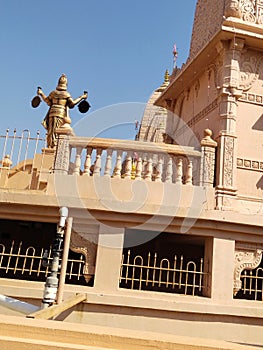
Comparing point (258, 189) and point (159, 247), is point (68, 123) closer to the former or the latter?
point (159, 247)

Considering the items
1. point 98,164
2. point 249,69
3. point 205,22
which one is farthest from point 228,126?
point 205,22

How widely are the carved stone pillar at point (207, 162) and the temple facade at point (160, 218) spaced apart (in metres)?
0.02

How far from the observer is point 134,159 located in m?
6.45

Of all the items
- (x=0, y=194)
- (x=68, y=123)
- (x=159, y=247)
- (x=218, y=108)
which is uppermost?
(x=218, y=108)

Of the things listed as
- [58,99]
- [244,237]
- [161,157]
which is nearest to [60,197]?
[161,157]

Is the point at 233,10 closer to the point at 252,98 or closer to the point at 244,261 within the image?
the point at 252,98

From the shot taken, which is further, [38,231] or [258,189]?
[38,231]

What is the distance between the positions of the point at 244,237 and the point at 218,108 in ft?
9.98

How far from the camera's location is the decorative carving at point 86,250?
554 cm

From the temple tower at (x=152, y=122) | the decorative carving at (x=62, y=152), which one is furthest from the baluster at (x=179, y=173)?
the temple tower at (x=152, y=122)

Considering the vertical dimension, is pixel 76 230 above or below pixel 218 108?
below

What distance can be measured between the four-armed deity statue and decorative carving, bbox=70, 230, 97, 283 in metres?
3.17

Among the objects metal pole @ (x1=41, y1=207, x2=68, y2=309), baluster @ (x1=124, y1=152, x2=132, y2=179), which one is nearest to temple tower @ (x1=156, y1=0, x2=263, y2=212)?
baluster @ (x1=124, y1=152, x2=132, y2=179)

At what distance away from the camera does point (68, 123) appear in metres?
6.32
